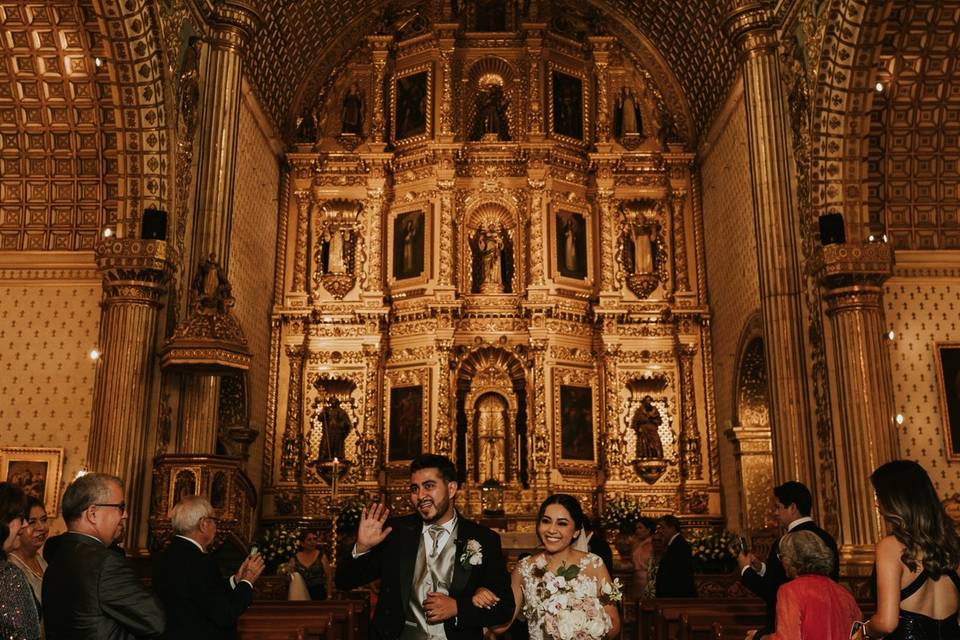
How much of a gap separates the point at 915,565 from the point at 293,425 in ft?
56.1

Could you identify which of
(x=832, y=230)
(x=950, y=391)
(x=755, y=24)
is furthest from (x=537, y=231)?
(x=950, y=391)

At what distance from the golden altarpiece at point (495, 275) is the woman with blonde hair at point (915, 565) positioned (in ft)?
47.2

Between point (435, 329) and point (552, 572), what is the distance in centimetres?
1527

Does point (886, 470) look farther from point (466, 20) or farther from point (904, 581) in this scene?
point (466, 20)

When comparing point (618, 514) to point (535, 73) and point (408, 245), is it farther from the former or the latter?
point (535, 73)

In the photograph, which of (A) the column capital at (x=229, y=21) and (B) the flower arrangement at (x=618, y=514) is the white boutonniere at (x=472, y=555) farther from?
(B) the flower arrangement at (x=618, y=514)

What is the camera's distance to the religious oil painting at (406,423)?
20.4 metres

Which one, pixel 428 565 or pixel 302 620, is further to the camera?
pixel 302 620

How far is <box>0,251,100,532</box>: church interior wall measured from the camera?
52.3 ft

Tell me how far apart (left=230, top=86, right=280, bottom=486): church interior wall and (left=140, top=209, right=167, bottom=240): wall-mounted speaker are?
395 centimetres

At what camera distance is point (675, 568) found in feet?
33.3

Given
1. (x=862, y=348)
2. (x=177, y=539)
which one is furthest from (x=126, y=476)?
(x=862, y=348)

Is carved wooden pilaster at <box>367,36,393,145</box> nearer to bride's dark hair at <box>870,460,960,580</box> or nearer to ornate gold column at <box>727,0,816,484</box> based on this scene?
ornate gold column at <box>727,0,816,484</box>

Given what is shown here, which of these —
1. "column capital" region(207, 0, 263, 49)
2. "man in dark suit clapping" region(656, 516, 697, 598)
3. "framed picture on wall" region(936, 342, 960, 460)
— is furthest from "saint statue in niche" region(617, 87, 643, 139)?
"man in dark suit clapping" region(656, 516, 697, 598)
